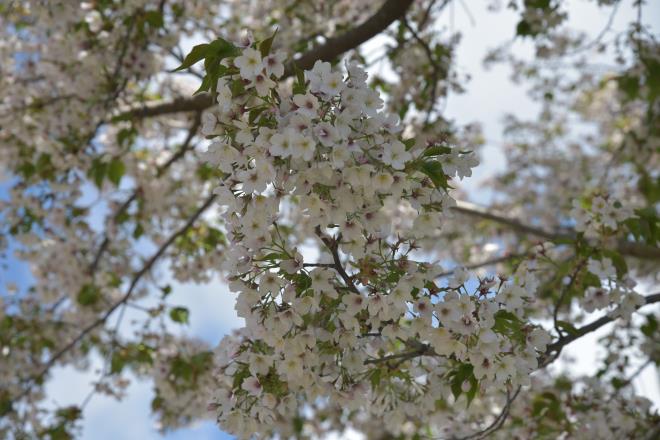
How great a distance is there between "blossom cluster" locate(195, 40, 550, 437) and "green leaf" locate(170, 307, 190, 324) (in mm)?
2560

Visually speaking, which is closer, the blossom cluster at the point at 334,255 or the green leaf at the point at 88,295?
the blossom cluster at the point at 334,255

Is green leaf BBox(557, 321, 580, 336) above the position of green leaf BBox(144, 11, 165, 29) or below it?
below

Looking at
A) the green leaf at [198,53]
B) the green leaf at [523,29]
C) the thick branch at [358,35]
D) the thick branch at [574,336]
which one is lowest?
the thick branch at [574,336]

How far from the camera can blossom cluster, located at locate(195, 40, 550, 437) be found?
1.84m

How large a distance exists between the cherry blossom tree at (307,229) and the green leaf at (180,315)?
0.01m

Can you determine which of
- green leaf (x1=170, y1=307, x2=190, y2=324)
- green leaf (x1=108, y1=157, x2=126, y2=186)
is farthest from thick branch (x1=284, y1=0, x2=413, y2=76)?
green leaf (x1=170, y1=307, x2=190, y2=324)

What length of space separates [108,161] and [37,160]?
61 cm

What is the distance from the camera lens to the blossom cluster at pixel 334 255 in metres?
1.84

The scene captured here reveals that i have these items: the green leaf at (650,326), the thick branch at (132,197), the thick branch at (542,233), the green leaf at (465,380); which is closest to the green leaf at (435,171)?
the green leaf at (465,380)

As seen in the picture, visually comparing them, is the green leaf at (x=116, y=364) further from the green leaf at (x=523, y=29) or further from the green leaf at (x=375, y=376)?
the green leaf at (x=523, y=29)

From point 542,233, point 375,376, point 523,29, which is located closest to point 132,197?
point 523,29

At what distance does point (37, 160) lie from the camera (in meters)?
5.14

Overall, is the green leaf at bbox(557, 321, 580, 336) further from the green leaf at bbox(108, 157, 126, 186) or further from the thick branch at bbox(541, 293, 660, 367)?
the green leaf at bbox(108, 157, 126, 186)

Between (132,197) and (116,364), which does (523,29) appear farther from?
(116,364)
